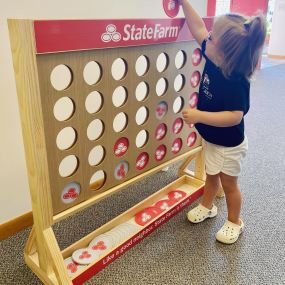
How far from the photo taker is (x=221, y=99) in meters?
1.09

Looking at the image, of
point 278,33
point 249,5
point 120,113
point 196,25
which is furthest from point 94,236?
point 278,33

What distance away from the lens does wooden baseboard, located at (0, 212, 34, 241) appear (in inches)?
49.7

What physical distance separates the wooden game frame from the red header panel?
0.12 feet

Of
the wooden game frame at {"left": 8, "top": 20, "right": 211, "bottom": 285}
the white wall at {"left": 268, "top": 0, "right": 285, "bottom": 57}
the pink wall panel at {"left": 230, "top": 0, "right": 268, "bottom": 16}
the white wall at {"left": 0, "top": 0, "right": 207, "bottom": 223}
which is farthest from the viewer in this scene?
the white wall at {"left": 268, "top": 0, "right": 285, "bottom": 57}

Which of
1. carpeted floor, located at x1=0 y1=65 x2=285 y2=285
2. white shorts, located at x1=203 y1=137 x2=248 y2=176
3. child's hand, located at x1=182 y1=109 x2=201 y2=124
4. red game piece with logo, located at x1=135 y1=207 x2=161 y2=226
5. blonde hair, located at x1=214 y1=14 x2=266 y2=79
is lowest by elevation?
carpeted floor, located at x1=0 y1=65 x2=285 y2=285

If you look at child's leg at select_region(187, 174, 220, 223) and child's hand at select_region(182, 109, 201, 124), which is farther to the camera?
child's leg at select_region(187, 174, 220, 223)

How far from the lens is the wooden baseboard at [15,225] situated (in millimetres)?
1262

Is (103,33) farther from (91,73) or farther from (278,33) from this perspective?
(278,33)

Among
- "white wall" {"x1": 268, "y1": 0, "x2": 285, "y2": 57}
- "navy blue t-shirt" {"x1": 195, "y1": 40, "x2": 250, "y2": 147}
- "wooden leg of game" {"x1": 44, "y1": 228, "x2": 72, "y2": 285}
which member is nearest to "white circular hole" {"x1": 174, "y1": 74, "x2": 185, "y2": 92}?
"navy blue t-shirt" {"x1": 195, "y1": 40, "x2": 250, "y2": 147}

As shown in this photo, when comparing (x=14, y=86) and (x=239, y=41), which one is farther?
(x=14, y=86)

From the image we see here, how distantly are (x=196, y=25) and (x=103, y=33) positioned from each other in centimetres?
38

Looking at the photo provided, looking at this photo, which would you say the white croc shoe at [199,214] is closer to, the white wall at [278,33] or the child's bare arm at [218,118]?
the child's bare arm at [218,118]

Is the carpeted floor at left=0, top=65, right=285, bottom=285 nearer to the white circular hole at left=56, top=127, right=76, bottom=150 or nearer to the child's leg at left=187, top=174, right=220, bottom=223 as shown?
the child's leg at left=187, top=174, right=220, bottom=223

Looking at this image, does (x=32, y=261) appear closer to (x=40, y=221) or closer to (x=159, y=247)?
(x=40, y=221)
